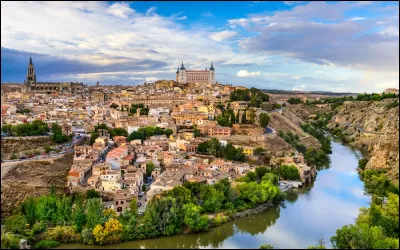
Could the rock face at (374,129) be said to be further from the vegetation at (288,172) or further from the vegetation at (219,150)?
the vegetation at (219,150)

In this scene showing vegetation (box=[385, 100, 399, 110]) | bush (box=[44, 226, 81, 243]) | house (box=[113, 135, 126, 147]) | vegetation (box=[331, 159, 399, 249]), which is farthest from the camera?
vegetation (box=[385, 100, 399, 110])

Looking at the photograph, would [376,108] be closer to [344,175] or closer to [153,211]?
[344,175]

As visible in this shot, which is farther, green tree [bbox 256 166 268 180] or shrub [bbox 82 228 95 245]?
green tree [bbox 256 166 268 180]

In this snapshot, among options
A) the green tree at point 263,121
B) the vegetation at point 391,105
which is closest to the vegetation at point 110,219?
the green tree at point 263,121

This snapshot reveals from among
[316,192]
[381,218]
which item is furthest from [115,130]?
[381,218]

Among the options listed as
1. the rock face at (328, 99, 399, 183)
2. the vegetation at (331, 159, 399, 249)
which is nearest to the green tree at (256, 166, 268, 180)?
the vegetation at (331, 159, 399, 249)

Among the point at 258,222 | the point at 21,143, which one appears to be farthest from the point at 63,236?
the point at 21,143

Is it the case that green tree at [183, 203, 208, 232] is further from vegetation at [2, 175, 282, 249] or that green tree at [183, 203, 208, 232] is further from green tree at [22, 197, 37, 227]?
green tree at [22, 197, 37, 227]
